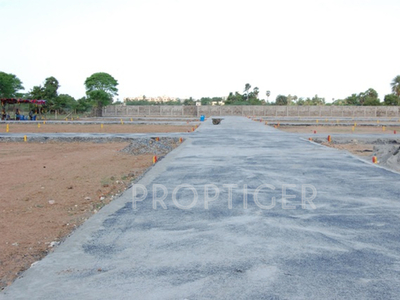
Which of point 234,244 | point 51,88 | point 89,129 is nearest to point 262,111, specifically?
point 51,88

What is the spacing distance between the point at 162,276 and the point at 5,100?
150 ft

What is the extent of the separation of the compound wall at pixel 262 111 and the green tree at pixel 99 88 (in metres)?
1.51

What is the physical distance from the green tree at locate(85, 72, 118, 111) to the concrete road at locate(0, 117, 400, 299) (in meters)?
63.0

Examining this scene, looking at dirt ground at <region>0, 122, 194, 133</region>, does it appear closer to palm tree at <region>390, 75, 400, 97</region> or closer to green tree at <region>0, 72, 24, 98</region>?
green tree at <region>0, 72, 24, 98</region>

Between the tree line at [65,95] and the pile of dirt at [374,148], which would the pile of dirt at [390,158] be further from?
the tree line at [65,95]

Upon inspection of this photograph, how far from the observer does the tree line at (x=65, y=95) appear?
64.8 metres

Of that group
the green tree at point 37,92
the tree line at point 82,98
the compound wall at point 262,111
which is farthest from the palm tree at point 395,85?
the green tree at point 37,92

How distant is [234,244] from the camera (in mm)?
5145

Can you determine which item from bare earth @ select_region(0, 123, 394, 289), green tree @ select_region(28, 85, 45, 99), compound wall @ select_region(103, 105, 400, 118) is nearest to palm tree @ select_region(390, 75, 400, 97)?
compound wall @ select_region(103, 105, 400, 118)

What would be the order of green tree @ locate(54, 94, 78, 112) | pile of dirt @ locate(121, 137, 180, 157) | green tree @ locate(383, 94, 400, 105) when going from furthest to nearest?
green tree @ locate(383, 94, 400, 105) → green tree @ locate(54, 94, 78, 112) → pile of dirt @ locate(121, 137, 180, 157)

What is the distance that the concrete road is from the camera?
3.94 metres

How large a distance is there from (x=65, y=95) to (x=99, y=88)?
17.6 ft

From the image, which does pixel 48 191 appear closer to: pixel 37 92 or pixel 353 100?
pixel 37 92

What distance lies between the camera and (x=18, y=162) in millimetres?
15891
